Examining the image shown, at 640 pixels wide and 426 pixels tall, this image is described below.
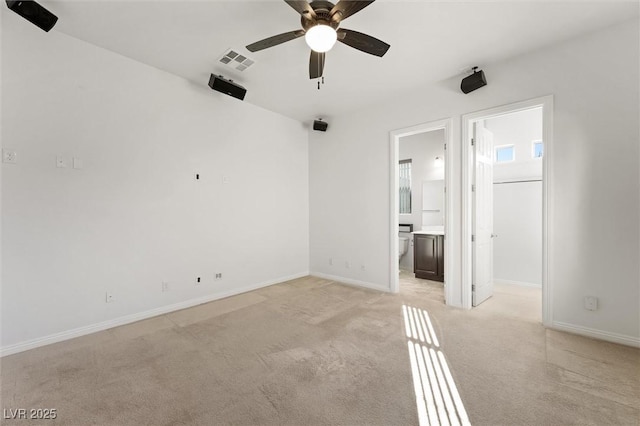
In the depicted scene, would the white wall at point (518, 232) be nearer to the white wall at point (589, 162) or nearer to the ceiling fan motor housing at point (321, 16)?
the white wall at point (589, 162)

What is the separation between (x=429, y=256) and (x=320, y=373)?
3.53m

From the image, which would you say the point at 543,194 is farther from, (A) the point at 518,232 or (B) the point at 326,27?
(B) the point at 326,27

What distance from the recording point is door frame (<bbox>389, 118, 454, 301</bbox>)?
12.1 feet

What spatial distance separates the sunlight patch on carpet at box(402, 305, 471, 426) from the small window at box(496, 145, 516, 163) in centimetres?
348

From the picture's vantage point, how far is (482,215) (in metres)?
3.80

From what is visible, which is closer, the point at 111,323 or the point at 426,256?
the point at 111,323

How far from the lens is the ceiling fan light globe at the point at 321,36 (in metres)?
2.14

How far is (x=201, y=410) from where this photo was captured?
→ 5.90 ft

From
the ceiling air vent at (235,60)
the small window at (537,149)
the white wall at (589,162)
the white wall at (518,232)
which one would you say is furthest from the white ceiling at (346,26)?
the white wall at (518,232)

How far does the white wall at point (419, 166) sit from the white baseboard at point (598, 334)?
2.94 m

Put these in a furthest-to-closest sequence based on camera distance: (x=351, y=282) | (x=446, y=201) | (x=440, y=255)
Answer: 1. (x=440, y=255)
2. (x=351, y=282)
3. (x=446, y=201)

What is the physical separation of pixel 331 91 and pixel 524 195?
364 centimetres

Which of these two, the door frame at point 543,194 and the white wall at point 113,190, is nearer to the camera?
the white wall at point 113,190

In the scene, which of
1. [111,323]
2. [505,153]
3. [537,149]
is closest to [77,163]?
[111,323]
